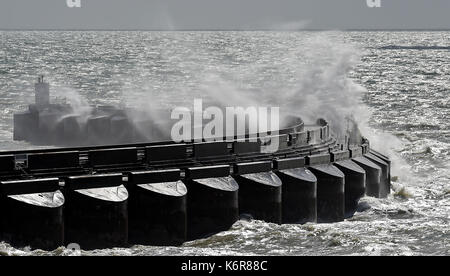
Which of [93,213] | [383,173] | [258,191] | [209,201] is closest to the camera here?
[93,213]

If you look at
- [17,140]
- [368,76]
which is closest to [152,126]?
[17,140]

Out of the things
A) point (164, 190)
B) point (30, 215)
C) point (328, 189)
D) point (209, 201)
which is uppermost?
point (164, 190)

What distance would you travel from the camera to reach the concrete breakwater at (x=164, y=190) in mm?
24250

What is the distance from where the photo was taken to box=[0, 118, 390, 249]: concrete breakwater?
24250 millimetres

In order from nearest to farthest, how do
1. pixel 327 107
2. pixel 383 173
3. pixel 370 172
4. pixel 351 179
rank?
pixel 351 179 < pixel 370 172 < pixel 383 173 < pixel 327 107

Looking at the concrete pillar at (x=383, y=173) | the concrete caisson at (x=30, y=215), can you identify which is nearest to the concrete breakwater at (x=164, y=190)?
the concrete caisson at (x=30, y=215)

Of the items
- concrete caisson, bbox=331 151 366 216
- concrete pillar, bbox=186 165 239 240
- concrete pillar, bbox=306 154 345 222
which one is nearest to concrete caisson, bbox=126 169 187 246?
concrete pillar, bbox=186 165 239 240

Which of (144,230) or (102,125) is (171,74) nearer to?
(102,125)

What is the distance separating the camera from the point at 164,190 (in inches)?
1022

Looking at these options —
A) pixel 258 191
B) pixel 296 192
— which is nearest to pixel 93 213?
pixel 258 191

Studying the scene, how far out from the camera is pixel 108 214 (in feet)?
81.7

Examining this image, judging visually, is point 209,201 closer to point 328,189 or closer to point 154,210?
point 154,210

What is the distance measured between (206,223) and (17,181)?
5.46m

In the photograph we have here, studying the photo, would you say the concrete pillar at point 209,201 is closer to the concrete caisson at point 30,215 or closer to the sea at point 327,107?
the sea at point 327,107
